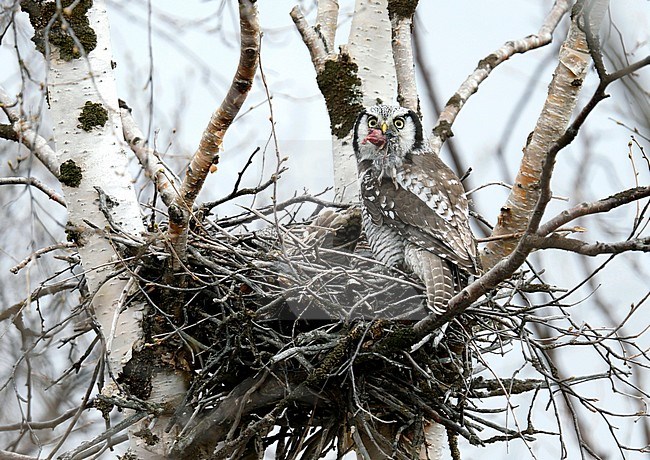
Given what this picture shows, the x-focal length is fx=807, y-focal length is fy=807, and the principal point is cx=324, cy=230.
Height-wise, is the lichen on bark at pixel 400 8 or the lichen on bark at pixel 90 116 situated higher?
the lichen on bark at pixel 400 8

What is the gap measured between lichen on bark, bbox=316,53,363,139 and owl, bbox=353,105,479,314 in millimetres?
176

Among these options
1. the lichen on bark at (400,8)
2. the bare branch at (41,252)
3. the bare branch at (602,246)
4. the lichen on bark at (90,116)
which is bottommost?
the bare branch at (602,246)

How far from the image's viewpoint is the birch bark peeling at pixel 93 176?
346 centimetres

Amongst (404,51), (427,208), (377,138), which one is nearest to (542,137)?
(427,208)

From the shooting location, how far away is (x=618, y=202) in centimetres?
210

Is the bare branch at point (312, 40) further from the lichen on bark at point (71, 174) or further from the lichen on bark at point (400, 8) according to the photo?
the lichen on bark at point (71, 174)

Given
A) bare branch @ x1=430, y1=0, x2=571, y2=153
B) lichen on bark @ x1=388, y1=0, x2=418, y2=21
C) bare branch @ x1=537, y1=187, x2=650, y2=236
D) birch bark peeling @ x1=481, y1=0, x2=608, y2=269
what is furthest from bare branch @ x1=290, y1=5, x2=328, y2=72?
bare branch @ x1=537, y1=187, x2=650, y2=236

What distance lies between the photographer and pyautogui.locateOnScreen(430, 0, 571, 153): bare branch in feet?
15.1

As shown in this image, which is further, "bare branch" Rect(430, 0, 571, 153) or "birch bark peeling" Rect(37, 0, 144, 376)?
"bare branch" Rect(430, 0, 571, 153)

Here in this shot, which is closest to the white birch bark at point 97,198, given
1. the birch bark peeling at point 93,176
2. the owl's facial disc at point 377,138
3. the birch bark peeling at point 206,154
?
the birch bark peeling at point 93,176

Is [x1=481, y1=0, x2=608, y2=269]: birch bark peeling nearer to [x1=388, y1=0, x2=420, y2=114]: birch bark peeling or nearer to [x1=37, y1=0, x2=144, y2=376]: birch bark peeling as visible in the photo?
[x1=388, y1=0, x2=420, y2=114]: birch bark peeling

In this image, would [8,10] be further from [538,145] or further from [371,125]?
[538,145]

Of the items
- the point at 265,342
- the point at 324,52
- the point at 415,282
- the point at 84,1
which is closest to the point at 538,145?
the point at 415,282

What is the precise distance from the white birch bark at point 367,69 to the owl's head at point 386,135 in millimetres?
159
